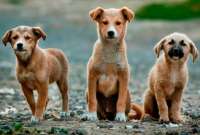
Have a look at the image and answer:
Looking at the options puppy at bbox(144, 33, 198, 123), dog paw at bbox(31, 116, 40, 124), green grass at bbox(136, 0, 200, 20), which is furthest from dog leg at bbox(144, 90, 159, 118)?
green grass at bbox(136, 0, 200, 20)

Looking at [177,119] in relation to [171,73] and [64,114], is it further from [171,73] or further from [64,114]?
[64,114]

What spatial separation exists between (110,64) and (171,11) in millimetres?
29566

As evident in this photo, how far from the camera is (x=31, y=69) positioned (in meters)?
13.0

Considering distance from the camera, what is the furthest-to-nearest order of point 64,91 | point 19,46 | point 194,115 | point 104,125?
point 64,91
point 194,115
point 19,46
point 104,125

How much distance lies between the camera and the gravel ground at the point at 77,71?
39.8ft

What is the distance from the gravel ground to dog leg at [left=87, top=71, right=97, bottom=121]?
23cm

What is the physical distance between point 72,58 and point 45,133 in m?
18.2

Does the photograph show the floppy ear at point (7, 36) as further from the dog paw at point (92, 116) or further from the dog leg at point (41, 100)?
the dog paw at point (92, 116)

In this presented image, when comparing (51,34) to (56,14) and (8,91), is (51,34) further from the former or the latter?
(8,91)

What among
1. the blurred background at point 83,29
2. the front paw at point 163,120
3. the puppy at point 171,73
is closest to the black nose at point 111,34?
the puppy at point 171,73

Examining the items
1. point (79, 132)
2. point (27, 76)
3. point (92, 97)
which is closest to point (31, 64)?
point (27, 76)

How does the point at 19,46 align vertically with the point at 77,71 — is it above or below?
below

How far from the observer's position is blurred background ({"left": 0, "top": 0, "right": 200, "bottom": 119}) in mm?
22000

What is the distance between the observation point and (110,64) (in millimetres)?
13031
